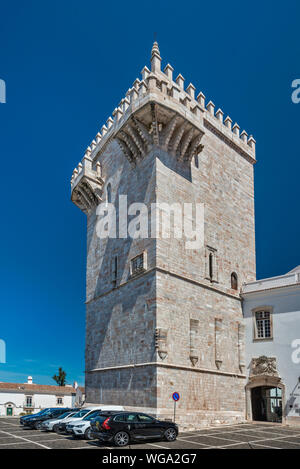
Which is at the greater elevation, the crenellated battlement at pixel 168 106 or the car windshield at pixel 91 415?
the crenellated battlement at pixel 168 106

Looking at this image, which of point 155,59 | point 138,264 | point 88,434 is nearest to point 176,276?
point 138,264

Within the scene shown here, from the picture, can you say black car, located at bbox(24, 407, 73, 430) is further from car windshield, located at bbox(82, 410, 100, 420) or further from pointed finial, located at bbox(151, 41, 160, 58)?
pointed finial, located at bbox(151, 41, 160, 58)

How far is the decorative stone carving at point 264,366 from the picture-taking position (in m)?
27.2

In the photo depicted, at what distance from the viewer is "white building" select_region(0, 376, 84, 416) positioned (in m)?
53.5

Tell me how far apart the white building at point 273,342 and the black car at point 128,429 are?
10.9m

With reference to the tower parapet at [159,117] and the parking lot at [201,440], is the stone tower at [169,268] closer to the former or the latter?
the tower parapet at [159,117]

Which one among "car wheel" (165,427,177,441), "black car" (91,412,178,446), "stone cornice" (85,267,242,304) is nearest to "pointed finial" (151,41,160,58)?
"stone cornice" (85,267,242,304)

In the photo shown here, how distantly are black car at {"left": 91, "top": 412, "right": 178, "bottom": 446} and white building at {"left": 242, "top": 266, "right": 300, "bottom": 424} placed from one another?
10.9 metres

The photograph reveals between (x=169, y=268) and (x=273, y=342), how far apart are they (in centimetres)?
938

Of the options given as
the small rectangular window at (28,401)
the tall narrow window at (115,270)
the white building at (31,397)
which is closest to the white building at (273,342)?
the tall narrow window at (115,270)

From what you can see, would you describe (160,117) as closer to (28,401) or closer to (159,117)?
(159,117)

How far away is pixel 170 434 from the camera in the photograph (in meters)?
18.3

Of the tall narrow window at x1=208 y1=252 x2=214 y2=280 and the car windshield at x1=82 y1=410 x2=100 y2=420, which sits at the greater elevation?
the tall narrow window at x1=208 y1=252 x2=214 y2=280

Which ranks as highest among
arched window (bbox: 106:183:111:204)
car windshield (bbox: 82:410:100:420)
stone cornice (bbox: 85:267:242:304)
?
arched window (bbox: 106:183:111:204)
